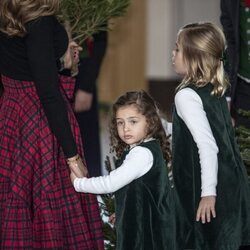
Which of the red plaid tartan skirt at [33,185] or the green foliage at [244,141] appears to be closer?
the red plaid tartan skirt at [33,185]

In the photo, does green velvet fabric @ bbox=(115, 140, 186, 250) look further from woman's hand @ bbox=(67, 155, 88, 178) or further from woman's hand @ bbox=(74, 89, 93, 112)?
woman's hand @ bbox=(74, 89, 93, 112)

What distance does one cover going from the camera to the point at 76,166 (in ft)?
12.7

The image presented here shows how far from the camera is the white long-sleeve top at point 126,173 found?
12.3 feet

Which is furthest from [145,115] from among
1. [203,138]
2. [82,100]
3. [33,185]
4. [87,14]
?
[82,100]

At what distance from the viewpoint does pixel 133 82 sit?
41.7 feet

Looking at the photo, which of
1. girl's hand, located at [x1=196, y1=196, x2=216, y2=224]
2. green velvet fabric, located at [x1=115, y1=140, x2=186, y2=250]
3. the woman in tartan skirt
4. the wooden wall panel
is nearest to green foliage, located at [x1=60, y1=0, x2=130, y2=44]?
the woman in tartan skirt

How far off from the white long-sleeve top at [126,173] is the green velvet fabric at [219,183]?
21cm

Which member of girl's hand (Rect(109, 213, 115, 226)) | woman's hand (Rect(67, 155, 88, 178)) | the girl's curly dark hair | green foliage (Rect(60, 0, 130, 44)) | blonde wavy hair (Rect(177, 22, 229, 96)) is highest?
green foliage (Rect(60, 0, 130, 44))

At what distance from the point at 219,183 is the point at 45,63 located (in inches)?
37.2

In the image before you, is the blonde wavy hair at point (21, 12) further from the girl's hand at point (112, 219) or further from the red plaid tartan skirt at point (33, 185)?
the girl's hand at point (112, 219)

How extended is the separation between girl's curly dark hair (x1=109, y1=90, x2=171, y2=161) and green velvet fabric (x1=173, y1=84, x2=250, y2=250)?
0.07m

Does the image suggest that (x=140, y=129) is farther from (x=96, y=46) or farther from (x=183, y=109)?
(x=96, y=46)

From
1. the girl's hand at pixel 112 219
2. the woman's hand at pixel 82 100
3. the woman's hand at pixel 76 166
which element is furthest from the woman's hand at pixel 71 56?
the woman's hand at pixel 82 100

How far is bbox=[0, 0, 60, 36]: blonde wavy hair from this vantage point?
3771 mm
